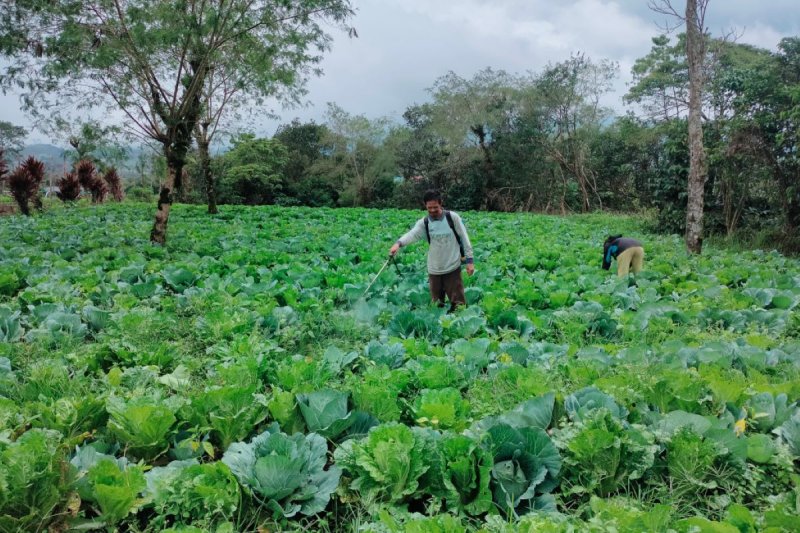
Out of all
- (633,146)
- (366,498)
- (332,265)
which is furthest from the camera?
(633,146)

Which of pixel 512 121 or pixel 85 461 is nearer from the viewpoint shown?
pixel 85 461

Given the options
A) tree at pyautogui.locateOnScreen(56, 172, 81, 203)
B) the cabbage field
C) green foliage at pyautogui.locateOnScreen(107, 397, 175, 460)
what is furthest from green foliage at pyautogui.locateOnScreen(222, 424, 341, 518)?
tree at pyautogui.locateOnScreen(56, 172, 81, 203)

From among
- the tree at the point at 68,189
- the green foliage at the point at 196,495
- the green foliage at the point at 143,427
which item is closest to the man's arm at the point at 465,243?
the green foliage at the point at 143,427

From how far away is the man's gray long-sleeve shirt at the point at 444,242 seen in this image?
5.57 metres

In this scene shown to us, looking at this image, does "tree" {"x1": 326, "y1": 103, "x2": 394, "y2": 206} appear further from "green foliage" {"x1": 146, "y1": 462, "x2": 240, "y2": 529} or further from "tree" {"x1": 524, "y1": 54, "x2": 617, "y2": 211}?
"green foliage" {"x1": 146, "y1": 462, "x2": 240, "y2": 529}

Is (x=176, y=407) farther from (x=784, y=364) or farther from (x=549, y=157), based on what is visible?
(x=549, y=157)

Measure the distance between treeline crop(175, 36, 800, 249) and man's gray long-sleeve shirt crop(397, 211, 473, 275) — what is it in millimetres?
10386

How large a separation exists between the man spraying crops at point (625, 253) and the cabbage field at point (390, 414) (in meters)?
1.53

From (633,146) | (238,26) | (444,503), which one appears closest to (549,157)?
(633,146)

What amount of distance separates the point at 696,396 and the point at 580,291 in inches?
160

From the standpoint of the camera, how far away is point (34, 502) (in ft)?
6.42

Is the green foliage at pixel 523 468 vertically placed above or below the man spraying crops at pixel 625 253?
below

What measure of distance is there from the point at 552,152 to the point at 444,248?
2362 cm

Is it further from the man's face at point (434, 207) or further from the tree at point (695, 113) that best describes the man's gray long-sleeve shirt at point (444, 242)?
the tree at point (695, 113)
